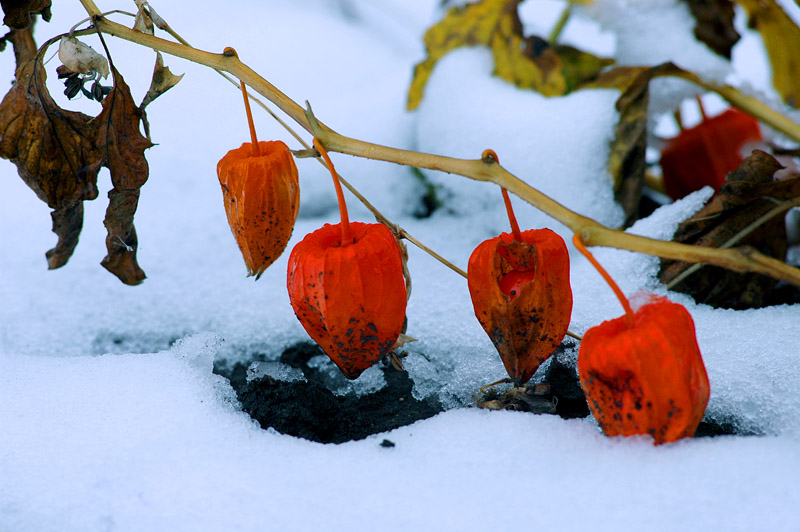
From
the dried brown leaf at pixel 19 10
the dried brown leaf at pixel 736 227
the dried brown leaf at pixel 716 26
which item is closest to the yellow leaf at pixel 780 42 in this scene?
the dried brown leaf at pixel 716 26

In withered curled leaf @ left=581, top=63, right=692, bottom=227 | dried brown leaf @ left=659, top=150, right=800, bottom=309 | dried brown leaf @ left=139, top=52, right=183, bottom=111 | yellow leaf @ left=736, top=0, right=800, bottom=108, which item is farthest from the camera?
yellow leaf @ left=736, top=0, right=800, bottom=108

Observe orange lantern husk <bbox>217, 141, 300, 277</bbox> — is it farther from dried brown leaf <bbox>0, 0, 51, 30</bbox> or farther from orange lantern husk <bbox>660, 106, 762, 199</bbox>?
orange lantern husk <bbox>660, 106, 762, 199</bbox>

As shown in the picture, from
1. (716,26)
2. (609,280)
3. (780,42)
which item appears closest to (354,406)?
(609,280)

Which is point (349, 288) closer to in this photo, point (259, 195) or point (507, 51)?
point (259, 195)

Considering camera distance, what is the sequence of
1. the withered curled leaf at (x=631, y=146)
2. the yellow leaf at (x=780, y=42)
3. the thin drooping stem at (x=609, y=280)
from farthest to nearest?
1. the yellow leaf at (x=780, y=42)
2. the withered curled leaf at (x=631, y=146)
3. the thin drooping stem at (x=609, y=280)

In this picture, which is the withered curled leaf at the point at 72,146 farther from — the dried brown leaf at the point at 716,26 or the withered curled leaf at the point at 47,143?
the dried brown leaf at the point at 716,26

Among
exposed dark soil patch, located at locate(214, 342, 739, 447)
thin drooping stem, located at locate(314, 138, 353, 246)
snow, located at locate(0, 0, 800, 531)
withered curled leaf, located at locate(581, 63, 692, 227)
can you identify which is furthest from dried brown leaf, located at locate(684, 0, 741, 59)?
thin drooping stem, located at locate(314, 138, 353, 246)
